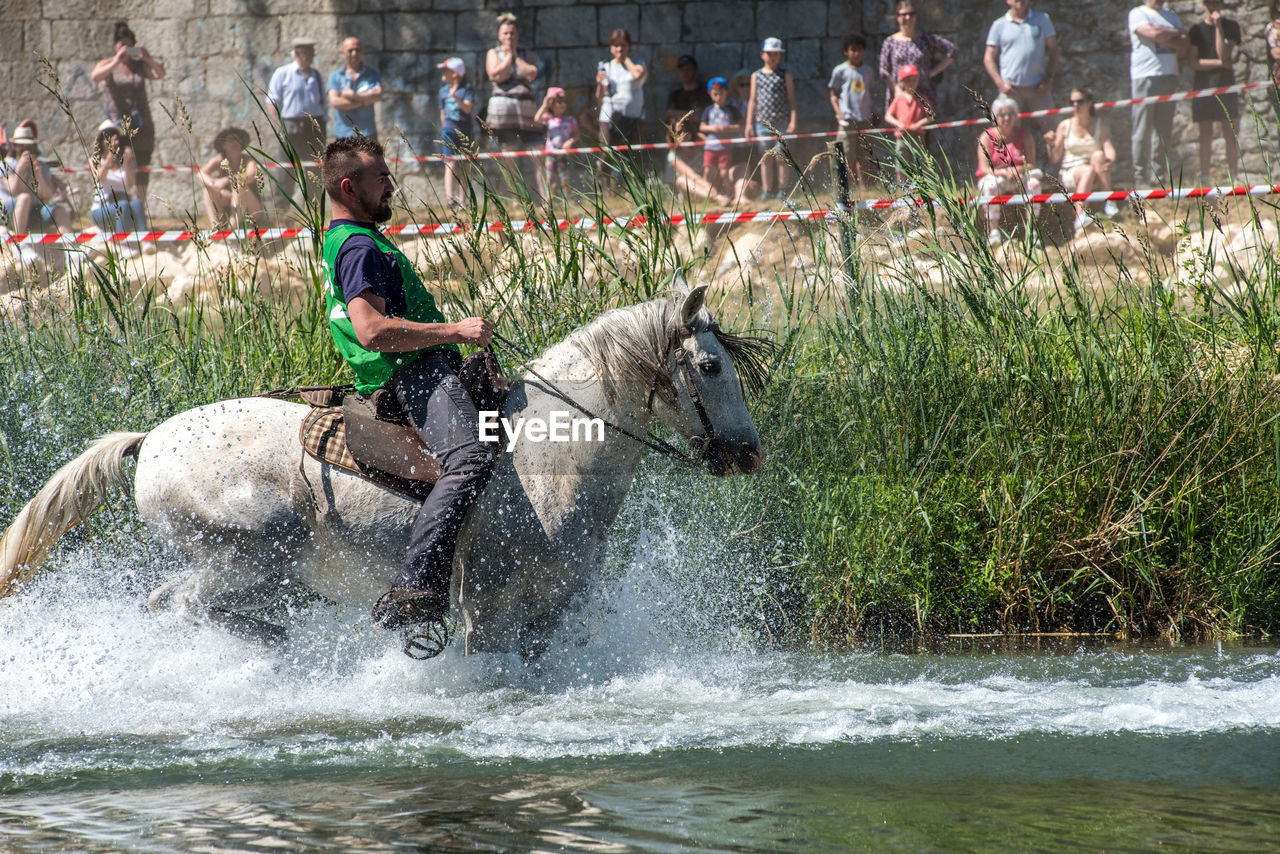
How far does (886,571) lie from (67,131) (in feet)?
57.8

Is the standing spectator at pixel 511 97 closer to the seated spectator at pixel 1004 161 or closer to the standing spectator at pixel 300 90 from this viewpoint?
the standing spectator at pixel 300 90

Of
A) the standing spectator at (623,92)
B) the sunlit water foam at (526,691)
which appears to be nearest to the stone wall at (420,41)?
the standing spectator at (623,92)

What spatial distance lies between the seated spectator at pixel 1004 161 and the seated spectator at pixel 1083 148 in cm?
28

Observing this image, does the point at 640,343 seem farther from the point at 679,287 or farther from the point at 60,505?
the point at 60,505

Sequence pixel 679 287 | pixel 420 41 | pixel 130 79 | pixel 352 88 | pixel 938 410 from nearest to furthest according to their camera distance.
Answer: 1. pixel 679 287
2. pixel 938 410
3. pixel 352 88
4. pixel 130 79
5. pixel 420 41

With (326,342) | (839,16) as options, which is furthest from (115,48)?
(326,342)

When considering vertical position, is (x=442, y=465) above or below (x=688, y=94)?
below

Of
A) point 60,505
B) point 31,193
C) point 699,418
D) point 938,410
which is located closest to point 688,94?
point 31,193

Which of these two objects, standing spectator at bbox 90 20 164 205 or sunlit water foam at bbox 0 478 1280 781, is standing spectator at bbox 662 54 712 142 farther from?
sunlit water foam at bbox 0 478 1280 781

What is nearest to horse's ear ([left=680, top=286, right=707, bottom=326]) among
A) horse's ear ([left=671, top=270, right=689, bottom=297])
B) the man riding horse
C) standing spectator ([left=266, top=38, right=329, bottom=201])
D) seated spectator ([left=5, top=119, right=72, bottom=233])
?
horse's ear ([left=671, top=270, right=689, bottom=297])

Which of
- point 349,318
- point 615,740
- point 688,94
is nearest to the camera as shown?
point 615,740

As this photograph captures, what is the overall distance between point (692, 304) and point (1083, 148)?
8.77m

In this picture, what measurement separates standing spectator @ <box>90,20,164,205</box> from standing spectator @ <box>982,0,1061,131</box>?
1071cm

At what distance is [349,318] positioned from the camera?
4496 millimetres
